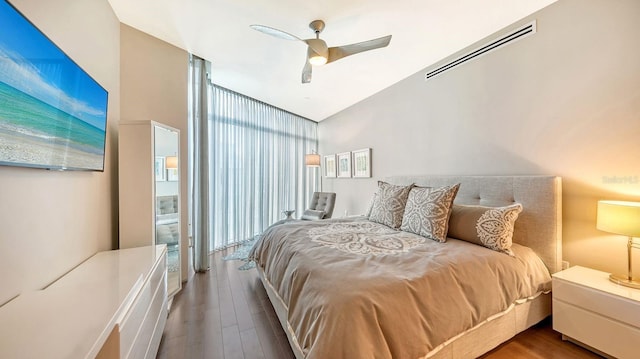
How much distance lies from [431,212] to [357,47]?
1.60 meters

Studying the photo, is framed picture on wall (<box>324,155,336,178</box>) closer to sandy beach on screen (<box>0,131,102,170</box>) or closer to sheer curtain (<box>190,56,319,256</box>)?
sheer curtain (<box>190,56,319,256</box>)

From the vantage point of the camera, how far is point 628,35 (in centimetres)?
172

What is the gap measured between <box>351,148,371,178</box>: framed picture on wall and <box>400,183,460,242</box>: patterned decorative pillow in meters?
1.90

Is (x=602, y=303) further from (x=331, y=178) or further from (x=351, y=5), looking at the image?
(x=331, y=178)

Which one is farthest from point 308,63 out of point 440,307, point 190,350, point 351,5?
point 190,350

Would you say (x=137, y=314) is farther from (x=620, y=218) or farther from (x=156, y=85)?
(x=620, y=218)

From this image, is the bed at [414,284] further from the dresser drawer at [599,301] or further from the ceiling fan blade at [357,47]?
the ceiling fan blade at [357,47]

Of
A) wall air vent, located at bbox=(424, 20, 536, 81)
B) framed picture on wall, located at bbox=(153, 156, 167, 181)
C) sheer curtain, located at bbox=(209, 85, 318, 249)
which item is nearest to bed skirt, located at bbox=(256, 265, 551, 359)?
framed picture on wall, located at bbox=(153, 156, 167, 181)

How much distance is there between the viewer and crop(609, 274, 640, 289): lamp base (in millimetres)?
1564

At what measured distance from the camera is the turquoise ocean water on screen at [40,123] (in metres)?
0.99

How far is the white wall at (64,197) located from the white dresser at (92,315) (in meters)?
0.12

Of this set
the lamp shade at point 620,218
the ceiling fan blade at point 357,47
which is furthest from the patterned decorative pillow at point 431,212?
the ceiling fan blade at point 357,47

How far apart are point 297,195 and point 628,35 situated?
15.5ft

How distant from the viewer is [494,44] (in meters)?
2.42
